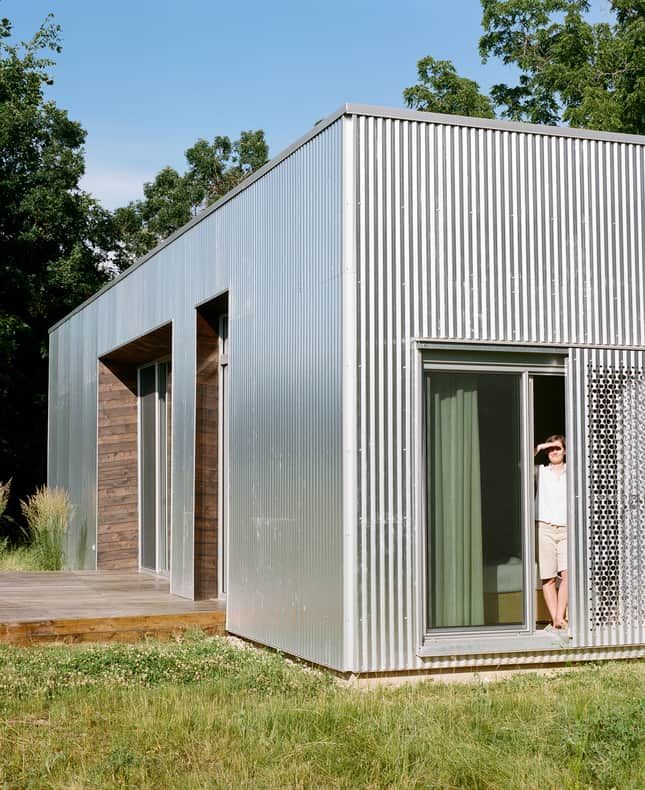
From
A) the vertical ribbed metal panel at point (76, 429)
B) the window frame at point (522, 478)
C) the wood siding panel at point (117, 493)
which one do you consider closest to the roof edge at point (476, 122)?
the window frame at point (522, 478)

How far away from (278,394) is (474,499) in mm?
1781

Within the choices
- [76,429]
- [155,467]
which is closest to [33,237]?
[76,429]

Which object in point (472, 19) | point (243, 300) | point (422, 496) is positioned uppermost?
point (472, 19)

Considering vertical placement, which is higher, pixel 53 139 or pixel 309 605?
pixel 53 139

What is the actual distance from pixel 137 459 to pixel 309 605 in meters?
7.98

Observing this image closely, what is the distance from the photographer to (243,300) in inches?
408

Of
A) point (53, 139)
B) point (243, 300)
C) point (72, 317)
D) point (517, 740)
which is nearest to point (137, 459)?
point (72, 317)

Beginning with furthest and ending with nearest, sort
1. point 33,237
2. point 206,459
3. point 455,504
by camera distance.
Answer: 1. point 33,237
2. point 206,459
3. point 455,504

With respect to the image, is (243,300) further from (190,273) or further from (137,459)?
(137,459)

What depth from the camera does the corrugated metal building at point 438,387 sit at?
830 centimetres

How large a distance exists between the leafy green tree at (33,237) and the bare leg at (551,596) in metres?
15.8

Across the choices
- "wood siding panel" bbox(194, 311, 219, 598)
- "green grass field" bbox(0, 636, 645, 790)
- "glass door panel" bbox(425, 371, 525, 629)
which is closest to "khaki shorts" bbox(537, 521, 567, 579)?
"glass door panel" bbox(425, 371, 525, 629)

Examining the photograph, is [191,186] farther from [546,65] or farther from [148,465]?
[148,465]

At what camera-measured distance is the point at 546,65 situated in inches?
917
